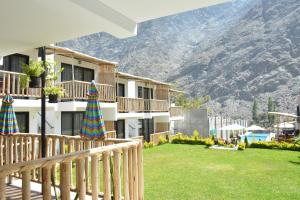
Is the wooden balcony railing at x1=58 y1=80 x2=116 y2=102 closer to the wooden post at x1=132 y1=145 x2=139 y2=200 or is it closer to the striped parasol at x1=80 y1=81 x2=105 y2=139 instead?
the striped parasol at x1=80 y1=81 x2=105 y2=139

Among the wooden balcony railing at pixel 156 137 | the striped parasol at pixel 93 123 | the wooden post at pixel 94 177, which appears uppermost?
the striped parasol at pixel 93 123

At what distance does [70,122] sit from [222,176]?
1012 cm

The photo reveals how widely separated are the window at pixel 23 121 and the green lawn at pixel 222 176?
6.19 metres

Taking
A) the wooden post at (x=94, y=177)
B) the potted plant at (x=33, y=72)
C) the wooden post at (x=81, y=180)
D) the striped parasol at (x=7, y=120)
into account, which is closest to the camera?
the wooden post at (x=81, y=180)

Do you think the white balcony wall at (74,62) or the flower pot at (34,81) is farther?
the white balcony wall at (74,62)

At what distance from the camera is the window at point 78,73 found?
17531 millimetres

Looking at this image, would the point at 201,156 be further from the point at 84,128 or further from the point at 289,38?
the point at 289,38

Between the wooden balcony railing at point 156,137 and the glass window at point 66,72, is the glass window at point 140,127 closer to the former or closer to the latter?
the wooden balcony railing at point 156,137

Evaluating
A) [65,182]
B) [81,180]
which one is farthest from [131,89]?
[65,182]

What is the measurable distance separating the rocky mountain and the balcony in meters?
64.4

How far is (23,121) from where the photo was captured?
48.9 feet

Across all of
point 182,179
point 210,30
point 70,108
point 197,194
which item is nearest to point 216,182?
point 182,179

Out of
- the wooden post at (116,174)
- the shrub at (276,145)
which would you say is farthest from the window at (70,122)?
the wooden post at (116,174)

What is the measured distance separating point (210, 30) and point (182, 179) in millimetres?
158364
